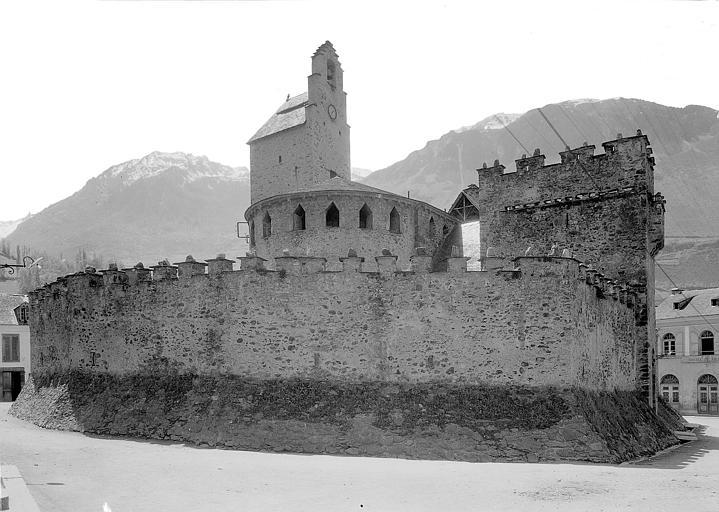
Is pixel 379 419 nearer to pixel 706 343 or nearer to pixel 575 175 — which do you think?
pixel 575 175

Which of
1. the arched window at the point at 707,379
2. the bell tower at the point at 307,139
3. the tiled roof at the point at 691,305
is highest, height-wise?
the bell tower at the point at 307,139

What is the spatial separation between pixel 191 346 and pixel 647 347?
19.3m

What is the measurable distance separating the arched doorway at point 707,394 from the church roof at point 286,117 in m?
33.5

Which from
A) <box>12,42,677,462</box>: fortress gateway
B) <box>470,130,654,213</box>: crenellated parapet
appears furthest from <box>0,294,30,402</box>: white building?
<box>470,130,654,213</box>: crenellated parapet

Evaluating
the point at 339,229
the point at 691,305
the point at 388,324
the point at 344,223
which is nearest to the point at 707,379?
the point at 691,305

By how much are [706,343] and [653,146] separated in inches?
5512

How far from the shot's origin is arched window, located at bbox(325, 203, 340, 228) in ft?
101

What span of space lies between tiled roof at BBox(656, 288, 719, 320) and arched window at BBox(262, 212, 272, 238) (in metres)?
35.2

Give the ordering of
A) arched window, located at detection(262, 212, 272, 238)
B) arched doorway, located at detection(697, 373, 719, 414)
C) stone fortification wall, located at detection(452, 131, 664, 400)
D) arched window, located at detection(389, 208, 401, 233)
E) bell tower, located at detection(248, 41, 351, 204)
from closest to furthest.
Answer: stone fortification wall, located at detection(452, 131, 664, 400) → arched window, located at detection(389, 208, 401, 233) → arched window, located at detection(262, 212, 272, 238) → bell tower, located at detection(248, 41, 351, 204) → arched doorway, located at detection(697, 373, 719, 414)

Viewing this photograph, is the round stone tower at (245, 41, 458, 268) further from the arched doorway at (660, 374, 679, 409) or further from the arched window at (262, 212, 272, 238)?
the arched doorway at (660, 374, 679, 409)

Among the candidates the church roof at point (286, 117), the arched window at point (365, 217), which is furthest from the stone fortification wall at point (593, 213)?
the church roof at point (286, 117)

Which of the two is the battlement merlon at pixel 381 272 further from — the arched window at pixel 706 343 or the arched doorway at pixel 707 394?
the arched window at pixel 706 343

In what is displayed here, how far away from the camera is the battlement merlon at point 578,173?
30000 millimetres

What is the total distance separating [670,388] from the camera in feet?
172
